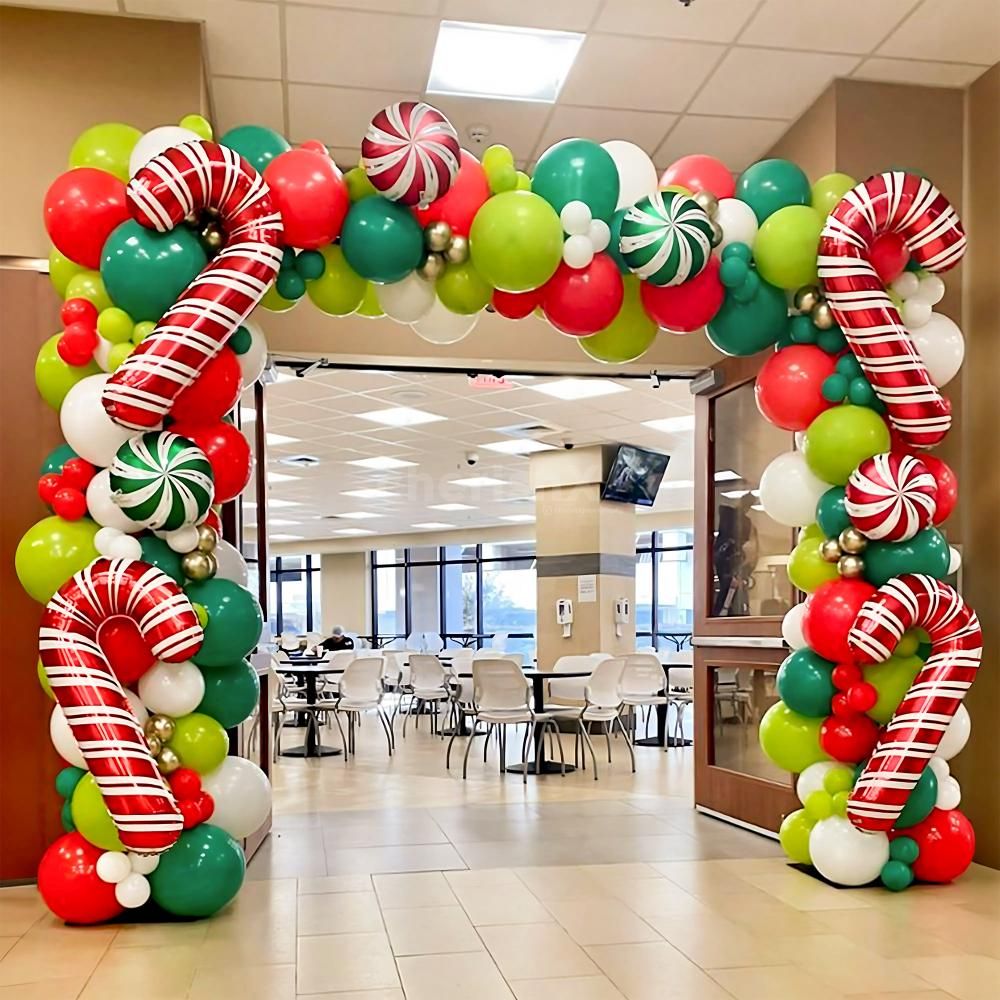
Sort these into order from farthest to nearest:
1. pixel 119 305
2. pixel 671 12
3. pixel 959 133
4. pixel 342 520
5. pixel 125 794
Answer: pixel 342 520, pixel 959 133, pixel 671 12, pixel 119 305, pixel 125 794

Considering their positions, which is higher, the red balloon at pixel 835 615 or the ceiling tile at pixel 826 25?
the ceiling tile at pixel 826 25

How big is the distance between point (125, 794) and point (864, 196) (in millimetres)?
3251

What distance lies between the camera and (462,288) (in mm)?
3912

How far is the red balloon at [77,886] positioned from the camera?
356 centimetres

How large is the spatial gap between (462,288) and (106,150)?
1321 mm

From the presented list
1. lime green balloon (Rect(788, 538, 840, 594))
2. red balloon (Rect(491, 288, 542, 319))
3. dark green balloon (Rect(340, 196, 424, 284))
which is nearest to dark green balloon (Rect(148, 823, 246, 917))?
dark green balloon (Rect(340, 196, 424, 284))

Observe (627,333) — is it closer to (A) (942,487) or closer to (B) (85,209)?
(A) (942,487)

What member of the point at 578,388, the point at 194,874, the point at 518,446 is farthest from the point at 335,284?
the point at 518,446

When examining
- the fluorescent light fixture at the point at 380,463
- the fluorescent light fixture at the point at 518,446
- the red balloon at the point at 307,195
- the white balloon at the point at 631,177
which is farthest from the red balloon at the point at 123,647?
the fluorescent light fixture at the point at 380,463

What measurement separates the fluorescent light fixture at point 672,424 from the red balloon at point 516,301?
638cm

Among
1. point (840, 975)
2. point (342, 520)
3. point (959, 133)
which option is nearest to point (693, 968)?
point (840, 975)

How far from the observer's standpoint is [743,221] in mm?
4004

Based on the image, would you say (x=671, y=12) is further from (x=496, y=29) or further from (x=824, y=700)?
(x=824, y=700)

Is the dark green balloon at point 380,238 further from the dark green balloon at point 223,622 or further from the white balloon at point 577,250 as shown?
the dark green balloon at point 223,622
